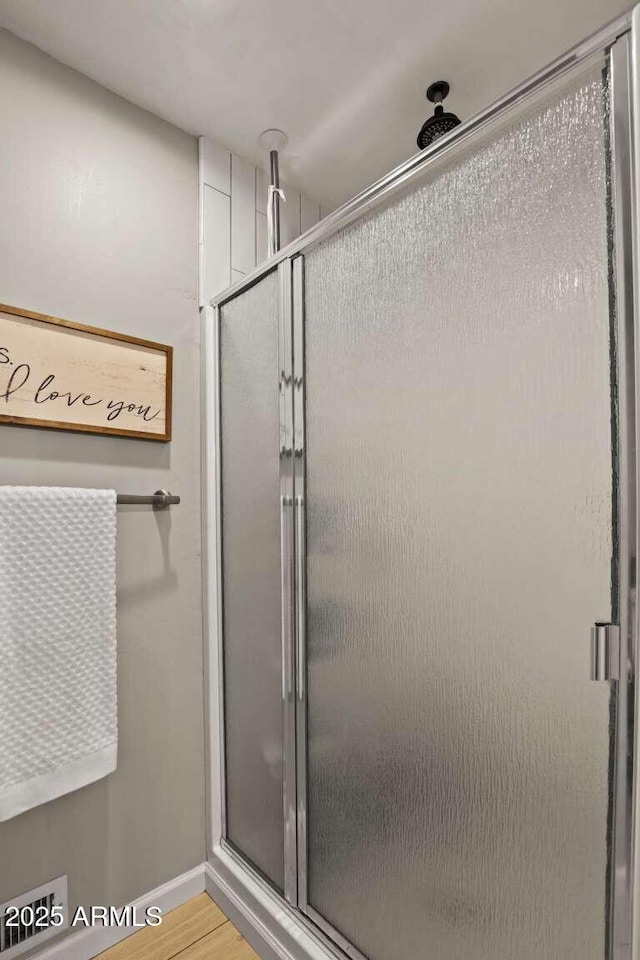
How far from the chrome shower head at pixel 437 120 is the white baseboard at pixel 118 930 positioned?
6.67ft

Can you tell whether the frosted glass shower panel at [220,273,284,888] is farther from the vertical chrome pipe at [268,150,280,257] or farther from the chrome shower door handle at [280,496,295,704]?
the vertical chrome pipe at [268,150,280,257]

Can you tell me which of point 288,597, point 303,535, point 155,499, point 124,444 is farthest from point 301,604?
point 124,444

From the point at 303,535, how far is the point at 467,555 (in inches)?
16.8

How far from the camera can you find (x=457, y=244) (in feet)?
2.95

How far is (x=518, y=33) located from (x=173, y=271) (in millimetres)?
997

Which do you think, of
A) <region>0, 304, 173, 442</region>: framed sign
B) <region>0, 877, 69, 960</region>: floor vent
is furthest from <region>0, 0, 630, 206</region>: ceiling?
<region>0, 877, 69, 960</region>: floor vent

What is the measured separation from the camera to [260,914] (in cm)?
128

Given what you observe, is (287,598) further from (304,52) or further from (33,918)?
(304,52)

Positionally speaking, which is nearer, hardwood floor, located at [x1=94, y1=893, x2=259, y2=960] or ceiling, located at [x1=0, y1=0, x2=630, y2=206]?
ceiling, located at [x1=0, y1=0, x2=630, y2=206]

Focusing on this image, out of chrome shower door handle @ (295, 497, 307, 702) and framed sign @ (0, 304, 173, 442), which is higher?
framed sign @ (0, 304, 173, 442)

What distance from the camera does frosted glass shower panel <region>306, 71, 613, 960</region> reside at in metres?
0.74

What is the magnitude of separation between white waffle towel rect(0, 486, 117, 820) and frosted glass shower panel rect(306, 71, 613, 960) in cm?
Answer: 48

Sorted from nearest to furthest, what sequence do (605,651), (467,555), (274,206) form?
(605,651), (467,555), (274,206)

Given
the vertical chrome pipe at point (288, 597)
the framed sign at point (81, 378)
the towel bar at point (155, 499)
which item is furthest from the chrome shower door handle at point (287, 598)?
the framed sign at point (81, 378)
